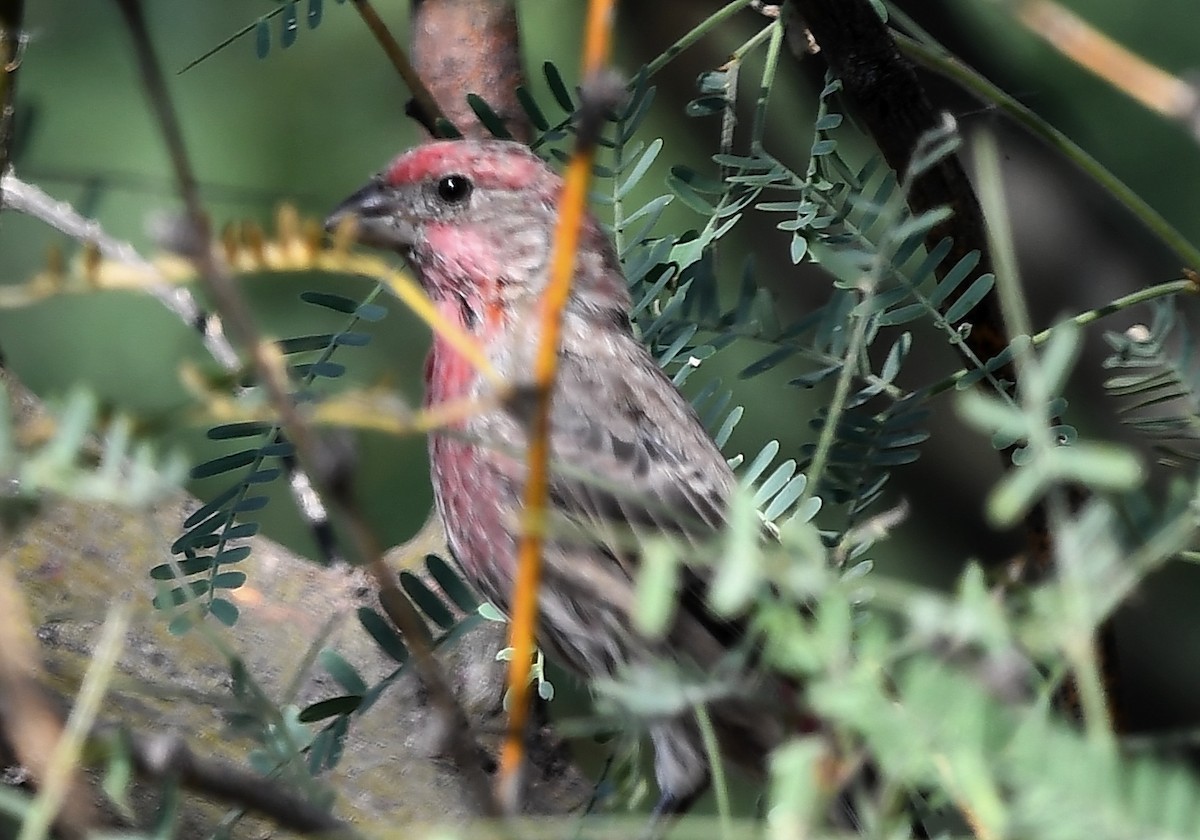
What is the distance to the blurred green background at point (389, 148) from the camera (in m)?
3.98

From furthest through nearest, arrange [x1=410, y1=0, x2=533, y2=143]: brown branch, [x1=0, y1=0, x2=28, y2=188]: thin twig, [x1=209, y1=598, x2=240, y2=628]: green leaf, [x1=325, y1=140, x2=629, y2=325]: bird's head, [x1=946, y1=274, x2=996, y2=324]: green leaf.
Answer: [x1=410, y1=0, x2=533, y2=143]: brown branch, [x1=325, y1=140, x2=629, y2=325]: bird's head, [x1=946, y1=274, x2=996, y2=324]: green leaf, [x1=209, y1=598, x2=240, y2=628]: green leaf, [x1=0, y1=0, x2=28, y2=188]: thin twig

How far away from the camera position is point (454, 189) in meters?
2.52

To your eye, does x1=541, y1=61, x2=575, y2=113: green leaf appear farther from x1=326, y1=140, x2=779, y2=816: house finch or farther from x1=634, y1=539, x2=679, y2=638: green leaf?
x1=634, y1=539, x2=679, y2=638: green leaf

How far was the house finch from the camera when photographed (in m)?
2.04

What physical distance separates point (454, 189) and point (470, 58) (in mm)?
263

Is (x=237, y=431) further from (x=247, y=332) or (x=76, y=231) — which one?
(x=247, y=332)

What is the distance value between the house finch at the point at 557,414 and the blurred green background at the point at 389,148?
135cm

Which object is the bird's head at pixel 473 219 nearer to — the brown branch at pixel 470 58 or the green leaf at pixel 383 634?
the brown branch at pixel 470 58

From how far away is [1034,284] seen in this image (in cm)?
439

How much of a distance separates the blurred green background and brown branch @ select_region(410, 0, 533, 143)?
1.23m

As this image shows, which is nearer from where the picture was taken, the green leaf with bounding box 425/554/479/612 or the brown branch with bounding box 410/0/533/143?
the green leaf with bounding box 425/554/479/612

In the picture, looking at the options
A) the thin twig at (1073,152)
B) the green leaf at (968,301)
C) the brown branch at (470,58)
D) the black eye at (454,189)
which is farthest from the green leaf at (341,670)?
the brown branch at (470,58)

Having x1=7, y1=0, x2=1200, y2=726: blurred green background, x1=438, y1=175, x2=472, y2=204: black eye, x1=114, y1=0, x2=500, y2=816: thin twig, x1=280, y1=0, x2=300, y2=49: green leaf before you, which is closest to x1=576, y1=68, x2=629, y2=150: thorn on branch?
x1=114, y1=0, x2=500, y2=816: thin twig

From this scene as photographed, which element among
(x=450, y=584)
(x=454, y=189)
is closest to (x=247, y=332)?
(x=450, y=584)
